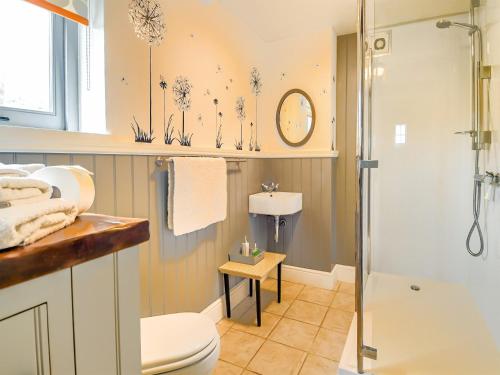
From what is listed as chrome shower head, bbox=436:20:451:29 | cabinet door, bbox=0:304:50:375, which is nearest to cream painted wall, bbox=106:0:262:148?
cabinet door, bbox=0:304:50:375

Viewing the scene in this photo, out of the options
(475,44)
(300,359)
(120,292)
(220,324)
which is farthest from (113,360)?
(475,44)

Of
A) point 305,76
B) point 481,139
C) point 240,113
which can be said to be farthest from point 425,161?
point 240,113

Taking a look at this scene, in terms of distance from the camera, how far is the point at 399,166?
2.57m

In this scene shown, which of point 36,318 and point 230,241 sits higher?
point 36,318

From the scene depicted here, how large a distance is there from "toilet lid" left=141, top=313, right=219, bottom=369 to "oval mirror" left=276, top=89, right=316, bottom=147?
6.37 ft

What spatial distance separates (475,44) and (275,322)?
2.52m

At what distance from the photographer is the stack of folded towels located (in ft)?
1.55

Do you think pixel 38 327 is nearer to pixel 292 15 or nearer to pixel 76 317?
pixel 76 317

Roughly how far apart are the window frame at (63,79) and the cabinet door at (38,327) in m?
1.00

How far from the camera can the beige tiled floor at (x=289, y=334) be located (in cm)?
173

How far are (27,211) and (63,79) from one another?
1.08m

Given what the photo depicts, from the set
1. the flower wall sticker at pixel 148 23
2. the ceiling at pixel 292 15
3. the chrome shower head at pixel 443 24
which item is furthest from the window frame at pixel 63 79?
the chrome shower head at pixel 443 24

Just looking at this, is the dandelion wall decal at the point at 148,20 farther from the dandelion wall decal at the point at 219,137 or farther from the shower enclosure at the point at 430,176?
the shower enclosure at the point at 430,176

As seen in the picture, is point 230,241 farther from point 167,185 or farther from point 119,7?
point 119,7
